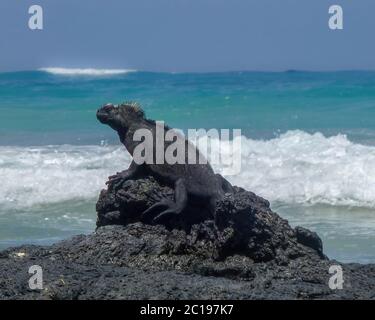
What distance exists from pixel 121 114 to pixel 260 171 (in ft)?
27.3

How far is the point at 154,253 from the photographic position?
17.9 ft

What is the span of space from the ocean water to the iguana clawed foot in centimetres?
280

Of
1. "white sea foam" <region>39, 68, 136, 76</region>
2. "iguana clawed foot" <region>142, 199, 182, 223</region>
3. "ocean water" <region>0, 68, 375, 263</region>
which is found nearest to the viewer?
"iguana clawed foot" <region>142, 199, 182, 223</region>

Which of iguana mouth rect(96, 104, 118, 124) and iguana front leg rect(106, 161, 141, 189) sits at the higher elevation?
iguana mouth rect(96, 104, 118, 124)

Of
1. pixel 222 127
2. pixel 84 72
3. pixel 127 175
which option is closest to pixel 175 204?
pixel 127 175

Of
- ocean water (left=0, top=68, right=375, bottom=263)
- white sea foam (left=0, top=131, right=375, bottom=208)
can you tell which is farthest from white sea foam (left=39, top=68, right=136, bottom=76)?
white sea foam (left=0, top=131, right=375, bottom=208)

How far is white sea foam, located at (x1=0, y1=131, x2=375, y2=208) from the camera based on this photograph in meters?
12.9

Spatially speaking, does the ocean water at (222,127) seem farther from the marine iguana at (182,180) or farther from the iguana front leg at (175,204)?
the iguana front leg at (175,204)

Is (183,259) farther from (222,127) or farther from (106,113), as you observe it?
(222,127)

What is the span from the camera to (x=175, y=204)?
5.78 metres

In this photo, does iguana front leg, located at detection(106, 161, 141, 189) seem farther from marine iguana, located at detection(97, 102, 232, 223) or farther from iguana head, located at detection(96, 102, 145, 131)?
iguana head, located at detection(96, 102, 145, 131)

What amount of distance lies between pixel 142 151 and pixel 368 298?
2.10 meters

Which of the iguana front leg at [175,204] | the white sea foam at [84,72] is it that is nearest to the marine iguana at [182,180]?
the iguana front leg at [175,204]

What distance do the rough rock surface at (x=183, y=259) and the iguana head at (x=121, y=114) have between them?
0.53 m
